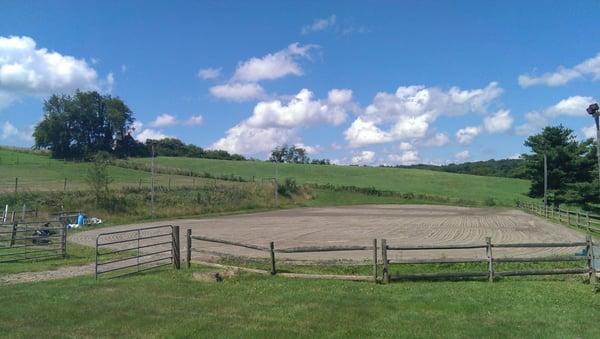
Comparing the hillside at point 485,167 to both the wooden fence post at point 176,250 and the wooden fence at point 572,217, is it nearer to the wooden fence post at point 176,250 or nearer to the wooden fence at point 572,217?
the wooden fence at point 572,217

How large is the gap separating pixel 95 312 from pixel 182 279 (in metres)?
3.63

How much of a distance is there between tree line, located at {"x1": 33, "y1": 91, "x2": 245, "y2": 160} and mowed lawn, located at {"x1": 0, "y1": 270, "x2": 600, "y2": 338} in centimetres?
8581

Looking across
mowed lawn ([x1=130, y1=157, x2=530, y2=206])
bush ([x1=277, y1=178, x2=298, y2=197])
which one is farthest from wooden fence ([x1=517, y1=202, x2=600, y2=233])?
mowed lawn ([x1=130, y1=157, x2=530, y2=206])

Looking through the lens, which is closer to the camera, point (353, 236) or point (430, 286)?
→ point (430, 286)

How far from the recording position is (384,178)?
4070 inches

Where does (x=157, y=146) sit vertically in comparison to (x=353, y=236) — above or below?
above

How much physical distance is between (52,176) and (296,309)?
6411 cm

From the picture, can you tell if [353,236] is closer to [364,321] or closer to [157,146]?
[364,321]

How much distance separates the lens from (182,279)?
43.7 feet

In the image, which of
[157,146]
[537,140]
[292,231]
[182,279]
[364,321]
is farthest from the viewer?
[157,146]

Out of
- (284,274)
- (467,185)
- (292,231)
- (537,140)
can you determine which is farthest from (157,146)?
(284,274)

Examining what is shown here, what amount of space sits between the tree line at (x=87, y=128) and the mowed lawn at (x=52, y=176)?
38.5 ft

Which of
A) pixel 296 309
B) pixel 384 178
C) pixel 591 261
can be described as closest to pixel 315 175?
pixel 384 178

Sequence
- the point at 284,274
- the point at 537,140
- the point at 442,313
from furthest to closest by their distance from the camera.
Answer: the point at 537,140 < the point at 284,274 < the point at 442,313
